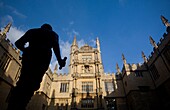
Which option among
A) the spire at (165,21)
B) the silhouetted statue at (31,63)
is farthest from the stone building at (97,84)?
the silhouetted statue at (31,63)

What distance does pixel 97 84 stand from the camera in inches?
864

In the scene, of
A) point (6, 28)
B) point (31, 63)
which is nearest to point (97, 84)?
point (6, 28)

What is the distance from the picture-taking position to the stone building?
15.1 meters

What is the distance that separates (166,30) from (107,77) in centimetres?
1299

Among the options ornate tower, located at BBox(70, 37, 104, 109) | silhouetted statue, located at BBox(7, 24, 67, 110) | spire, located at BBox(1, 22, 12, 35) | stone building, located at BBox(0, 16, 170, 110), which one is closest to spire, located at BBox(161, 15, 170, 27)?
stone building, located at BBox(0, 16, 170, 110)

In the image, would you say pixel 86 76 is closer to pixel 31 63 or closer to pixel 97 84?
pixel 97 84

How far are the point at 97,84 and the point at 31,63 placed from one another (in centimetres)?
2097

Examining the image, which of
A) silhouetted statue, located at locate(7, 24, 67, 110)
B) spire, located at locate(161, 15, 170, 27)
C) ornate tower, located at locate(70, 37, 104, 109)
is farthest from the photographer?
ornate tower, located at locate(70, 37, 104, 109)

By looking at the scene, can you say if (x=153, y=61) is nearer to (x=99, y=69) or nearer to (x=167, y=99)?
(x=167, y=99)

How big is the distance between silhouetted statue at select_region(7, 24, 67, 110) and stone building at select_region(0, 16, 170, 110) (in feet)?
45.9

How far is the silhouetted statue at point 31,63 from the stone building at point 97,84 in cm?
1399

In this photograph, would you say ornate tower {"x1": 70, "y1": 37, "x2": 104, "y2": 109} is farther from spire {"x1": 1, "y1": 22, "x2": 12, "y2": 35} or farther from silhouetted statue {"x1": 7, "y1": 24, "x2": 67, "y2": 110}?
silhouetted statue {"x1": 7, "y1": 24, "x2": 67, "y2": 110}

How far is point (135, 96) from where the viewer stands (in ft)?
58.6

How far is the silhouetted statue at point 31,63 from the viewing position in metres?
1.88
